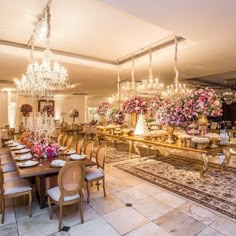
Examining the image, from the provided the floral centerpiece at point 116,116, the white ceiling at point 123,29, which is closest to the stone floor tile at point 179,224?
the white ceiling at point 123,29

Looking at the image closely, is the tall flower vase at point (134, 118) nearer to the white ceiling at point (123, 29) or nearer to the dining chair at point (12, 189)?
the white ceiling at point (123, 29)

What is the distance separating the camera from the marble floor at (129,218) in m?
2.55

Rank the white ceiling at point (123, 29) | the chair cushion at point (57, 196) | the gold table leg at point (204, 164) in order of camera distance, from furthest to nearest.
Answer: the gold table leg at point (204, 164)
the white ceiling at point (123, 29)
the chair cushion at point (57, 196)

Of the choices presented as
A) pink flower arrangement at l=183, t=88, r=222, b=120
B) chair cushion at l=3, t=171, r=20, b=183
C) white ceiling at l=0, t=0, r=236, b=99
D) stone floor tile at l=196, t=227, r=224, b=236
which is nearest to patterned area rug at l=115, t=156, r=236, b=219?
stone floor tile at l=196, t=227, r=224, b=236

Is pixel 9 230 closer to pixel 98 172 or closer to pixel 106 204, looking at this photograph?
pixel 106 204

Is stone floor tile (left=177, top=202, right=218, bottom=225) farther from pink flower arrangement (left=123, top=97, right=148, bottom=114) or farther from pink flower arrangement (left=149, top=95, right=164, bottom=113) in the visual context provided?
pink flower arrangement (left=123, top=97, right=148, bottom=114)

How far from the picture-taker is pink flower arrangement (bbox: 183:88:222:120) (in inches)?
158

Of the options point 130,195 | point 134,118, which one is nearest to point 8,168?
point 130,195

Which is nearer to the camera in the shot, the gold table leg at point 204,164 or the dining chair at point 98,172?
the dining chair at point 98,172

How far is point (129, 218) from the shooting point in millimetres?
2855

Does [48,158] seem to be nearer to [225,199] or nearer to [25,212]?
[25,212]

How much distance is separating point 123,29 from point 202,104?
2412 millimetres

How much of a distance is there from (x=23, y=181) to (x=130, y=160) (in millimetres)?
3571

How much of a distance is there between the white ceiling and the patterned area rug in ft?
10.3
